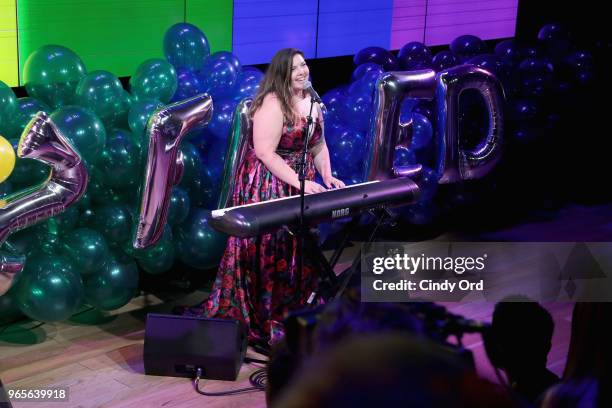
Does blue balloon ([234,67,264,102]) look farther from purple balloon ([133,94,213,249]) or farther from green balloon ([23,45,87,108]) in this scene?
green balloon ([23,45,87,108])

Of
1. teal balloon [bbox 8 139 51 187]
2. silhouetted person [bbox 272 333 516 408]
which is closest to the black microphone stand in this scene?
teal balloon [bbox 8 139 51 187]

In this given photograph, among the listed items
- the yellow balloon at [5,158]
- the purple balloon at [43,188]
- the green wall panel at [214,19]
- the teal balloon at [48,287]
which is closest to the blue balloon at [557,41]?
the green wall panel at [214,19]

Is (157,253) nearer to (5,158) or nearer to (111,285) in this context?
(111,285)

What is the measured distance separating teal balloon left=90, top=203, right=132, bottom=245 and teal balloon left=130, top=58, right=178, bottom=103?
599 mm

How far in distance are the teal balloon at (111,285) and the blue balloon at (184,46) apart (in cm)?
115

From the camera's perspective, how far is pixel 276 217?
3.72 m

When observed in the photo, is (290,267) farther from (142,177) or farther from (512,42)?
(512,42)

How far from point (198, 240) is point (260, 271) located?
0.39 m

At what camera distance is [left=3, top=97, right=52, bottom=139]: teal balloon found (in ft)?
12.9

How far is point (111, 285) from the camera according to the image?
440 centimetres

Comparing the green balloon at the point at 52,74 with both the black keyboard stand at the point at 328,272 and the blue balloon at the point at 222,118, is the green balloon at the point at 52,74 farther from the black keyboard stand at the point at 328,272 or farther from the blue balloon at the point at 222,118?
the black keyboard stand at the point at 328,272

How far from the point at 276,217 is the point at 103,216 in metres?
1.09

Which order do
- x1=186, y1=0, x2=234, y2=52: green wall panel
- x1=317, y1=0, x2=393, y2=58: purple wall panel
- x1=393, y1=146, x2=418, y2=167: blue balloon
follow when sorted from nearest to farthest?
x1=393, y1=146, x2=418, y2=167: blue balloon, x1=186, y1=0, x2=234, y2=52: green wall panel, x1=317, y1=0, x2=393, y2=58: purple wall panel

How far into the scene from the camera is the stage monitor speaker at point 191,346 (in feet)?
13.0
